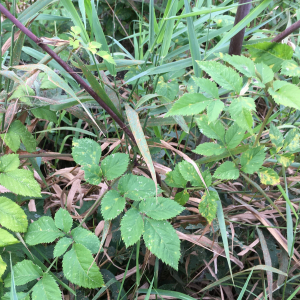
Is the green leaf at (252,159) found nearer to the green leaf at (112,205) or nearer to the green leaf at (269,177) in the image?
the green leaf at (269,177)

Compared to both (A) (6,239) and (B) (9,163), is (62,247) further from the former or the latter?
(B) (9,163)

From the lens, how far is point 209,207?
781 millimetres

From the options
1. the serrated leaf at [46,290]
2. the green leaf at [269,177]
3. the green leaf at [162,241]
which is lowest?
the serrated leaf at [46,290]

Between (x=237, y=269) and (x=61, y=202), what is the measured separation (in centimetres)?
75

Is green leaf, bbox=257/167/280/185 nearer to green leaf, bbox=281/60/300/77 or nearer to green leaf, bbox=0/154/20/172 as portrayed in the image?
green leaf, bbox=281/60/300/77

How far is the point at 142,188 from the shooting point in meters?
0.74

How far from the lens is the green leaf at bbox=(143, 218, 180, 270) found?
2.15 ft

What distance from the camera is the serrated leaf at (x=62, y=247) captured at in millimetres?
682

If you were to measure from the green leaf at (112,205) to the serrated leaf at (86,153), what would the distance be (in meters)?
0.11

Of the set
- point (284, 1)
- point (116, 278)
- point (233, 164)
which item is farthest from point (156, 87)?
point (284, 1)

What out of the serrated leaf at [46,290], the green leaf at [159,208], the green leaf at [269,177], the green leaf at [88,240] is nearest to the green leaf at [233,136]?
the green leaf at [269,177]

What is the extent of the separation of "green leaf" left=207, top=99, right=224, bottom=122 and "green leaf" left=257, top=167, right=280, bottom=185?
0.98 ft

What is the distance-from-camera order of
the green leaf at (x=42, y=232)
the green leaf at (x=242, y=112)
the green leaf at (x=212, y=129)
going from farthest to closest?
the green leaf at (x=212, y=129)
the green leaf at (x=42, y=232)
the green leaf at (x=242, y=112)

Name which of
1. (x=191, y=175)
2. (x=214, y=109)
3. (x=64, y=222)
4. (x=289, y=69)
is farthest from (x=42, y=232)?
(x=289, y=69)
